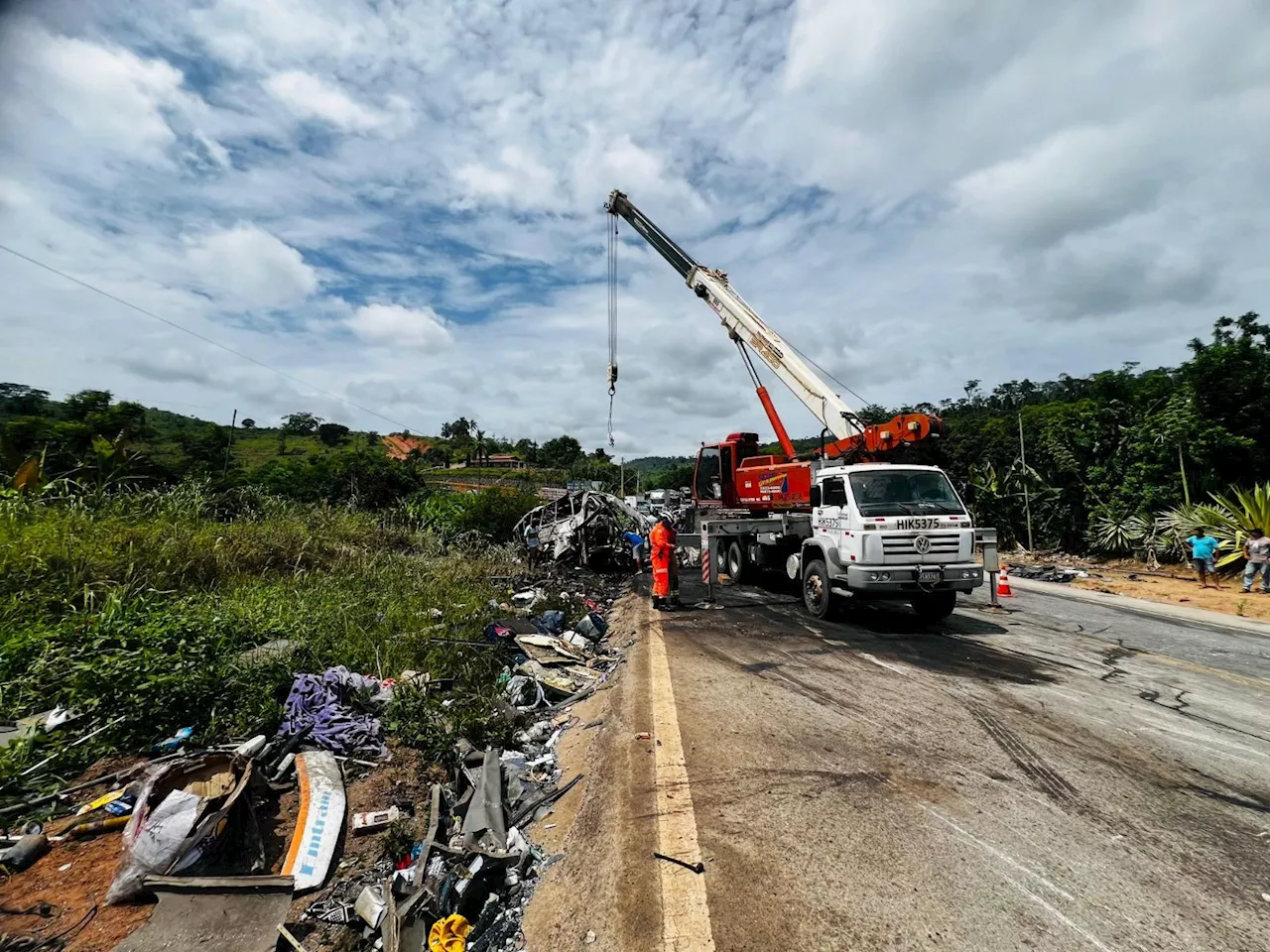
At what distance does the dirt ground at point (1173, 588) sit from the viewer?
1177 cm

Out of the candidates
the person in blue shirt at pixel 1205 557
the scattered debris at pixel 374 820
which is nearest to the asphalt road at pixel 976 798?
the scattered debris at pixel 374 820

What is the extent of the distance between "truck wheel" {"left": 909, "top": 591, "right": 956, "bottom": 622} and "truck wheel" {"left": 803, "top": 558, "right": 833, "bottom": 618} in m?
1.28

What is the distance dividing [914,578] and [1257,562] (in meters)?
11.3

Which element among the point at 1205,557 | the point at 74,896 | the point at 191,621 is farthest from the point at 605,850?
the point at 1205,557

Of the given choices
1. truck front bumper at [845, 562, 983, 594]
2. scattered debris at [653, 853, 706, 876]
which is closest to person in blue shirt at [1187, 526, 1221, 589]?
truck front bumper at [845, 562, 983, 594]

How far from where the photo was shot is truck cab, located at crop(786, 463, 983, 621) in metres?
8.05

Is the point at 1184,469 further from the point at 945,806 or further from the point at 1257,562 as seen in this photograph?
the point at 945,806

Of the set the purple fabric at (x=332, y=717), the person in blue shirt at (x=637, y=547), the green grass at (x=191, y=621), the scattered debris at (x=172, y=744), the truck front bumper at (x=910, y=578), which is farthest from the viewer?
the person in blue shirt at (x=637, y=547)

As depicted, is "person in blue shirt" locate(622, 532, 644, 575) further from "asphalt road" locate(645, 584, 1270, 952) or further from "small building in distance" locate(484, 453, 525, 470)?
"small building in distance" locate(484, 453, 525, 470)

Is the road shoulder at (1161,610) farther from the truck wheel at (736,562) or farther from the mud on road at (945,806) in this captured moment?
the truck wheel at (736,562)

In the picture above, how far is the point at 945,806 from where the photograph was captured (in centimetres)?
336

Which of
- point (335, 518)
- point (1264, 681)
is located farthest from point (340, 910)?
point (335, 518)

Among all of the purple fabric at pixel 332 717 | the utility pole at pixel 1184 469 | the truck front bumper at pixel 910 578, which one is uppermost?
the utility pole at pixel 1184 469

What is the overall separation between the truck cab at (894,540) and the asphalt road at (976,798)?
1.35m
